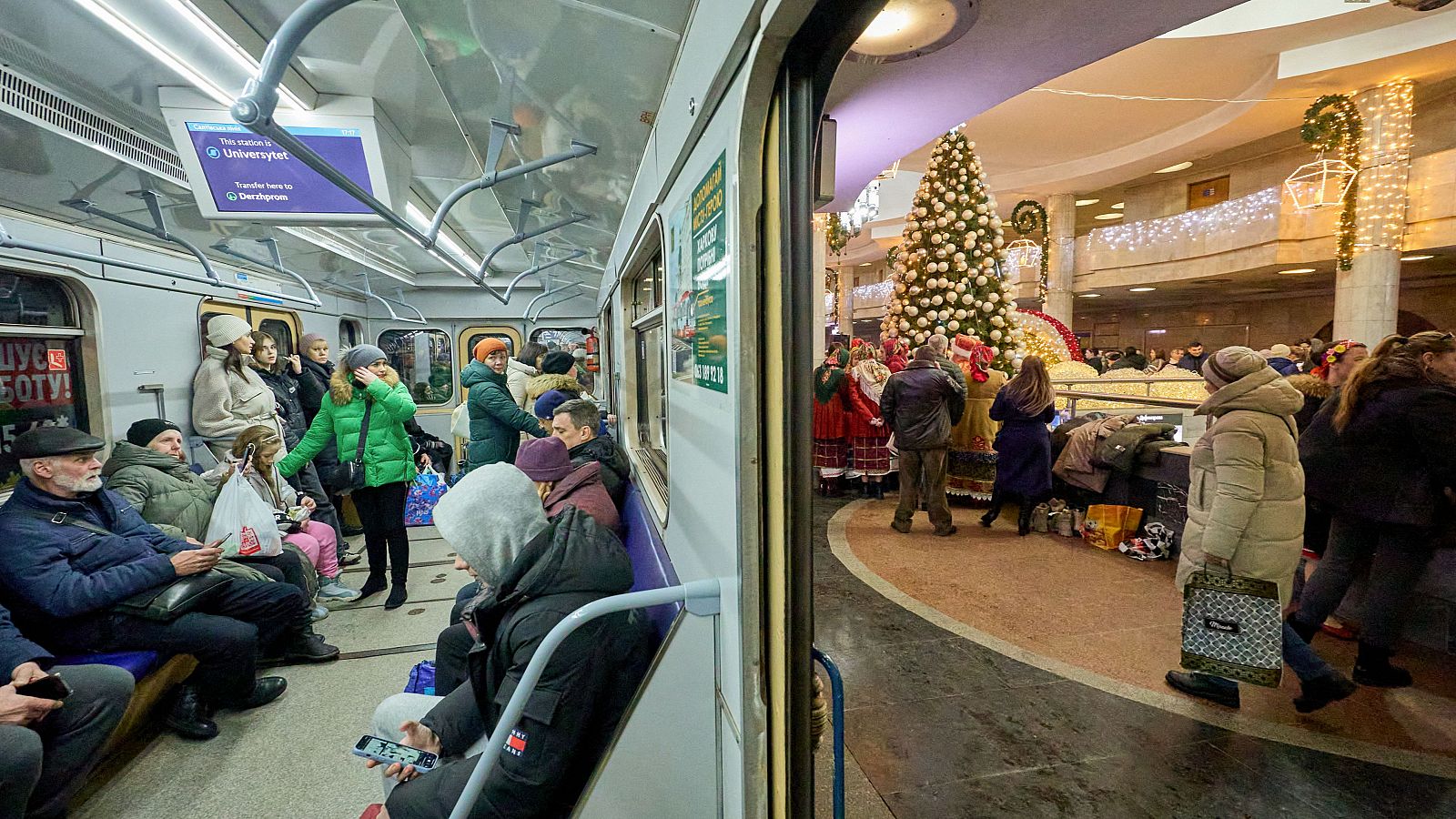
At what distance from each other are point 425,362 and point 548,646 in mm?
10148

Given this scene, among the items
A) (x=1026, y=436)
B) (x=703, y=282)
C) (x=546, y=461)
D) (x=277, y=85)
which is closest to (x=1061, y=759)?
(x=703, y=282)

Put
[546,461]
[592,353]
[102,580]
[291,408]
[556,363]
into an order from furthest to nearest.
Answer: [592,353]
[291,408]
[556,363]
[546,461]
[102,580]

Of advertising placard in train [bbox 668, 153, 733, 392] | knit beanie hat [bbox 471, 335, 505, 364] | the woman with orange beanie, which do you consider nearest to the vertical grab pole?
advertising placard in train [bbox 668, 153, 733, 392]

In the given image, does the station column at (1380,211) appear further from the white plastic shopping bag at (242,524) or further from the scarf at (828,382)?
the white plastic shopping bag at (242,524)

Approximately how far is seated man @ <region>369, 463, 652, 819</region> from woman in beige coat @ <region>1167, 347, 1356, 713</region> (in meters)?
2.31

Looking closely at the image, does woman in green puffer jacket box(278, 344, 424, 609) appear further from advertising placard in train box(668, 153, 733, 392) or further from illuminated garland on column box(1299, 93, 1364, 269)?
illuminated garland on column box(1299, 93, 1364, 269)

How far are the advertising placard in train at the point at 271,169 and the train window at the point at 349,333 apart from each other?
6.82 meters

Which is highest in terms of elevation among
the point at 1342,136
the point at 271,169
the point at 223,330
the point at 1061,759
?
the point at 1342,136

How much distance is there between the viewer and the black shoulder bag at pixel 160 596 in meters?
2.49

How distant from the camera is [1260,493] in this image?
2.35m

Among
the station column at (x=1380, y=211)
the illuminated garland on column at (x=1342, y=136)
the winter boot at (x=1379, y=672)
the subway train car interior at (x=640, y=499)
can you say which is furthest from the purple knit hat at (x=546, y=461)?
the station column at (x=1380, y=211)

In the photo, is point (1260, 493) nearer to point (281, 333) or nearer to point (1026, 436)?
point (1026, 436)

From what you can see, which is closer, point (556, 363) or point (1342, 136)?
point (556, 363)

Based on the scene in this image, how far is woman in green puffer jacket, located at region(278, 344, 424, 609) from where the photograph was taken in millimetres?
3867
